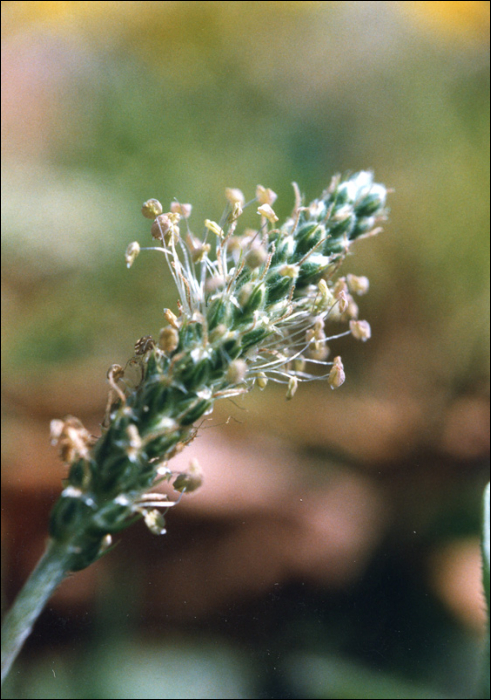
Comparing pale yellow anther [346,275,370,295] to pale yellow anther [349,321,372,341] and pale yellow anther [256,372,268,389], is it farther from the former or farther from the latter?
pale yellow anther [256,372,268,389]

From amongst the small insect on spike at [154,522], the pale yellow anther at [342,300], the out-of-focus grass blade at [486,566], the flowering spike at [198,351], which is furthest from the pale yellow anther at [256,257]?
the out-of-focus grass blade at [486,566]

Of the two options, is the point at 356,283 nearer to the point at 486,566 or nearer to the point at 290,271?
the point at 290,271

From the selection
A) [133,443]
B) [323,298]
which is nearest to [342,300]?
[323,298]

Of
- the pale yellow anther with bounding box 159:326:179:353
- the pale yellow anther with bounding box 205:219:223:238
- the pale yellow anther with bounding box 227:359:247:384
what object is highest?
the pale yellow anther with bounding box 205:219:223:238

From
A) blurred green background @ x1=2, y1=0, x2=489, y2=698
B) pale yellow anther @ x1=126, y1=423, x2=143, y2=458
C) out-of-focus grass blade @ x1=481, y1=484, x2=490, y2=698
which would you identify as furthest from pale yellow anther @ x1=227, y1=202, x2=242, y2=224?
blurred green background @ x1=2, y1=0, x2=489, y2=698

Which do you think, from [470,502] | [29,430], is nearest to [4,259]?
[29,430]

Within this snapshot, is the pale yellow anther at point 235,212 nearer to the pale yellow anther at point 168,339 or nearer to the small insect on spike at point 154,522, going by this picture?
the pale yellow anther at point 168,339
